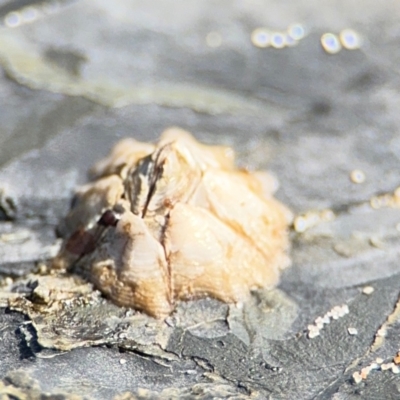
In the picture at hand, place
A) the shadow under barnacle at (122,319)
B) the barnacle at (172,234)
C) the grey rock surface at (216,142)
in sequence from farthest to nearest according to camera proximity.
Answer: the barnacle at (172,234), the shadow under barnacle at (122,319), the grey rock surface at (216,142)

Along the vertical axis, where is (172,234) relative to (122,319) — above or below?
above

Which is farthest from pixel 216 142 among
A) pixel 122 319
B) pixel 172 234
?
pixel 122 319

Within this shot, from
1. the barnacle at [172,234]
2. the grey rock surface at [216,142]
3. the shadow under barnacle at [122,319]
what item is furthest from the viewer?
the barnacle at [172,234]

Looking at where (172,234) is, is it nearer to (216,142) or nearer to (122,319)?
(122,319)

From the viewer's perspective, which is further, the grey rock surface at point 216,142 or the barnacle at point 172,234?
the barnacle at point 172,234

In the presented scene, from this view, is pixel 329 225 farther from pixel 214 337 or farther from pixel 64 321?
pixel 64 321
